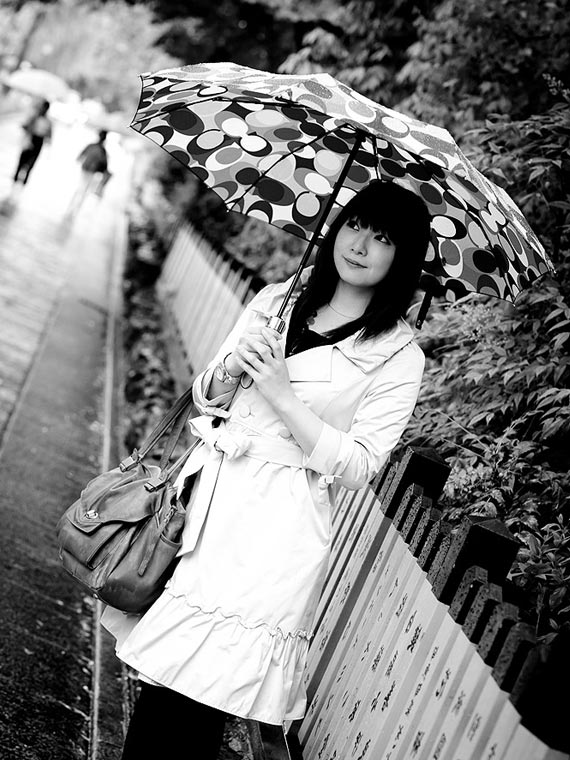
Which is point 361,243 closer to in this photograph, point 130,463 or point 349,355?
point 349,355

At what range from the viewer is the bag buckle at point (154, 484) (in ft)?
9.16

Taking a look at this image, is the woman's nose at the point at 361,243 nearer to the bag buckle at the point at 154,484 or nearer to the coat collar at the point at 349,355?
the coat collar at the point at 349,355

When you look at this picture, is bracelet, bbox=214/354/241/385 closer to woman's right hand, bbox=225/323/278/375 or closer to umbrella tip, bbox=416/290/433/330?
woman's right hand, bbox=225/323/278/375

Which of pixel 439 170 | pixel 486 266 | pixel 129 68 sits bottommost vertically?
pixel 486 266

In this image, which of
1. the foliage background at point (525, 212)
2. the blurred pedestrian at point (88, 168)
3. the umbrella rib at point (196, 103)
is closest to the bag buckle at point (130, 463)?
the umbrella rib at point (196, 103)

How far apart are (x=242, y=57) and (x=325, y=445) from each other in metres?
12.8

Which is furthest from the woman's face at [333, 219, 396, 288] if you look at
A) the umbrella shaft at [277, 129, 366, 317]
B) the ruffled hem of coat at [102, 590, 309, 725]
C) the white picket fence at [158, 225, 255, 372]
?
the white picket fence at [158, 225, 255, 372]

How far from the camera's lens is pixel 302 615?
2.66 meters

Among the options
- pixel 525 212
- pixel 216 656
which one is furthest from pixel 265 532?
pixel 525 212

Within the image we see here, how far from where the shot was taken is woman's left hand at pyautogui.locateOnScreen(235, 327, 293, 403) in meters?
A: 2.58

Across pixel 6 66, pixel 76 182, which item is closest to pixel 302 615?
pixel 76 182

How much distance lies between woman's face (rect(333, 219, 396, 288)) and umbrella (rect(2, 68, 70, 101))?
1853cm

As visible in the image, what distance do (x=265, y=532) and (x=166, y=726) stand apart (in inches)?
24.7

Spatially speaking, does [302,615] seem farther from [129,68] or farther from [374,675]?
[129,68]
